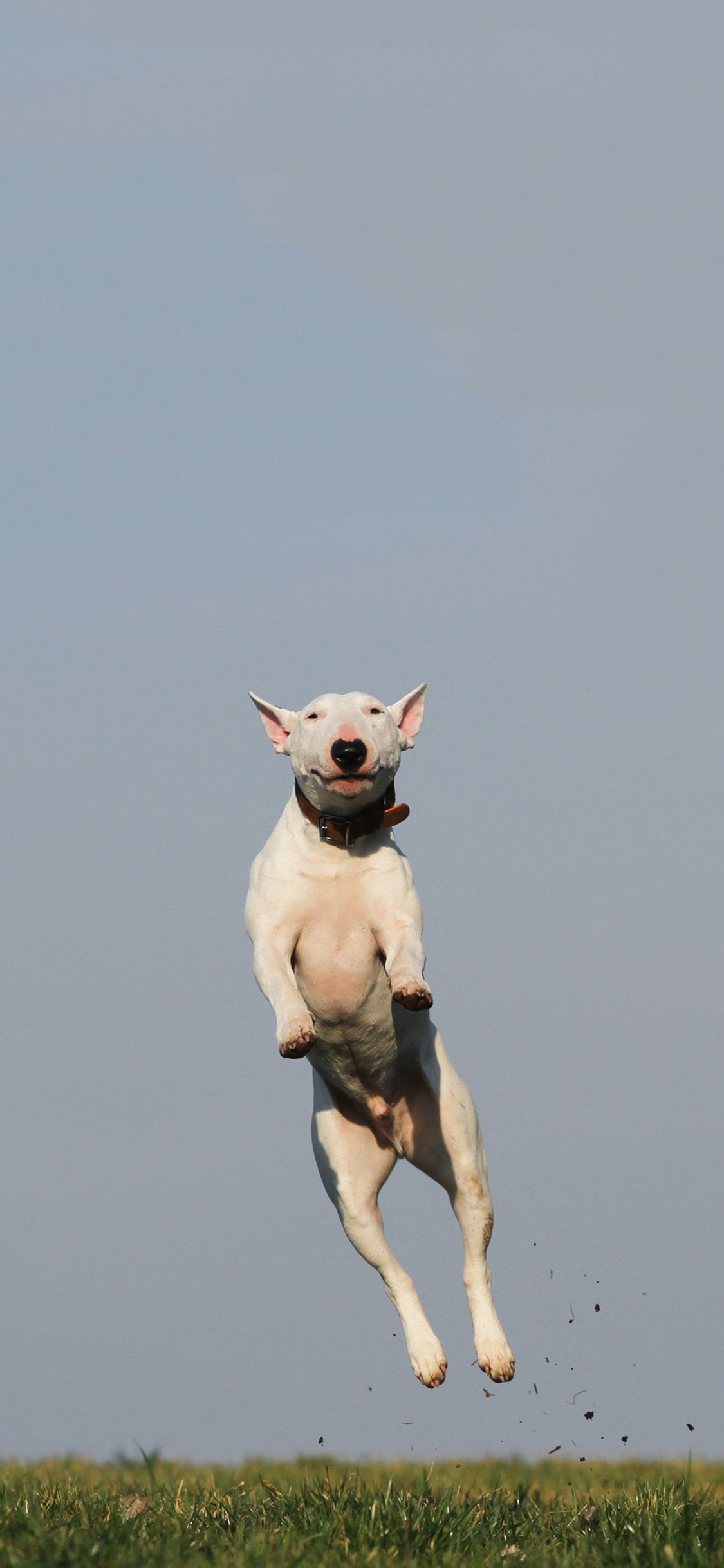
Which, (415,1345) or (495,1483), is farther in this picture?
(495,1483)

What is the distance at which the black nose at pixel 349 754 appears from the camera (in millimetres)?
8906

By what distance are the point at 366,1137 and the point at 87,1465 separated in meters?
4.57

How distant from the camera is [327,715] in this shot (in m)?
9.28

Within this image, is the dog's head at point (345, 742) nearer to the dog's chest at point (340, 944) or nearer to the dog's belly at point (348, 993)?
the dog's chest at point (340, 944)

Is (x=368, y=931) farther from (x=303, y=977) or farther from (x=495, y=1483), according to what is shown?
(x=495, y=1483)

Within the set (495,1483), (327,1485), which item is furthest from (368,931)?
(495,1483)

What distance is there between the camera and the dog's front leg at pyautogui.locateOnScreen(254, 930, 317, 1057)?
8.24m

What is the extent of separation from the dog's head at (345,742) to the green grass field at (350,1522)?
3441 mm

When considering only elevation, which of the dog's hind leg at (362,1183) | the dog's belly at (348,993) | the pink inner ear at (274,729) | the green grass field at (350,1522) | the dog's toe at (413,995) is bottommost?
the green grass field at (350,1522)

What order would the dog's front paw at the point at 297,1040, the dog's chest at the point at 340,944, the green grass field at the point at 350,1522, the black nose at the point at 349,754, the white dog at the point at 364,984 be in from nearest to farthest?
the green grass field at the point at 350,1522 < the dog's front paw at the point at 297,1040 < the black nose at the point at 349,754 < the white dog at the point at 364,984 < the dog's chest at the point at 340,944

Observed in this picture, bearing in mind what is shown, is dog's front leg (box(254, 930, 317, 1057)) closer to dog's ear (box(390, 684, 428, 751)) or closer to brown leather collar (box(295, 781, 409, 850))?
brown leather collar (box(295, 781, 409, 850))

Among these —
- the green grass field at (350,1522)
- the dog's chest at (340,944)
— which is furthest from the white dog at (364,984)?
the green grass field at (350,1522)

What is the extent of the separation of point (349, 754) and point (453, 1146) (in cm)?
259

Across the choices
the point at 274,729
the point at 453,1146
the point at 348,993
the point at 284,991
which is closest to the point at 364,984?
the point at 348,993
